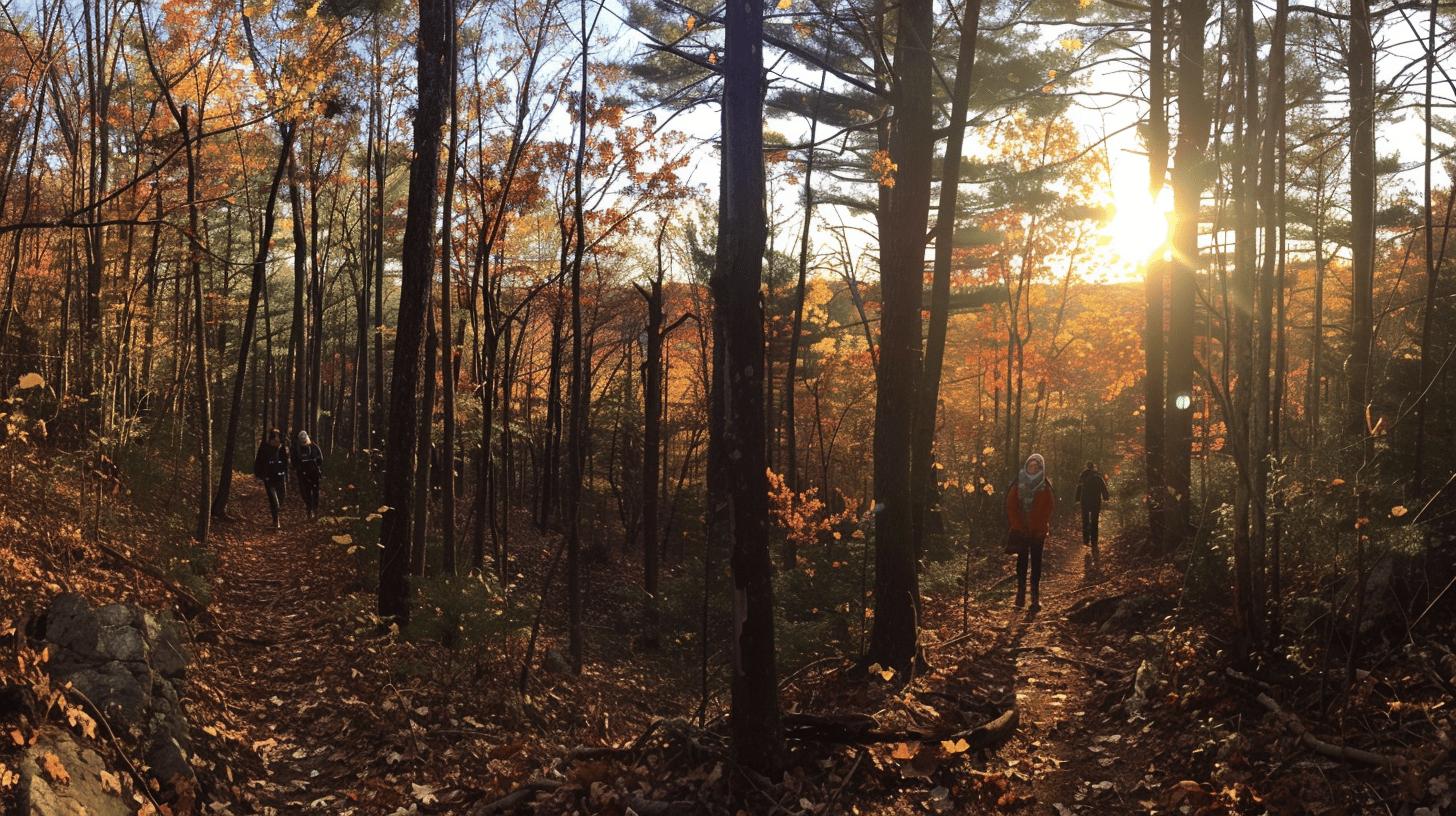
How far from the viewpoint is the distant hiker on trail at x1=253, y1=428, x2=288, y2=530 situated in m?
13.5

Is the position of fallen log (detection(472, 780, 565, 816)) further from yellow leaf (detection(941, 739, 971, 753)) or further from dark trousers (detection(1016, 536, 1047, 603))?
dark trousers (detection(1016, 536, 1047, 603))

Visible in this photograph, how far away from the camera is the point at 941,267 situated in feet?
38.3

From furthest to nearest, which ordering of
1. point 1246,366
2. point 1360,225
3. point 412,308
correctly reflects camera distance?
1. point 1360,225
2. point 412,308
3. point 1246,366

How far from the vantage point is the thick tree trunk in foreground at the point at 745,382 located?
4.68 meters

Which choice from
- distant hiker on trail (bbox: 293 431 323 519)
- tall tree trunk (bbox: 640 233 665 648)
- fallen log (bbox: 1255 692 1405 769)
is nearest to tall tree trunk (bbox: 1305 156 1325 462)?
fallen log (bbox: 1255 692 1405 769)

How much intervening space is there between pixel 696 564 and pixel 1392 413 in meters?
12.6

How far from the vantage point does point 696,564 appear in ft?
58.1

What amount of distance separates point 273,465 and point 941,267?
35.5 feet

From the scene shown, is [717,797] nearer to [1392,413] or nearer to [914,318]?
[914,318]

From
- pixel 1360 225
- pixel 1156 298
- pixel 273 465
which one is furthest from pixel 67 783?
pixel 1360 225

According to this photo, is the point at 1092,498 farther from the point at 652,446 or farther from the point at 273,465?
the point at 273,465

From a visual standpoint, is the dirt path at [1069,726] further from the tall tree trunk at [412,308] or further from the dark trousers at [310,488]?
the dark trousers at [310,488]

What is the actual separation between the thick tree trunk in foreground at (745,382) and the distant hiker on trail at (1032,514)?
5808mm

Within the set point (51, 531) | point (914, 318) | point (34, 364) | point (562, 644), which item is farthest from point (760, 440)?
point (34, 364)
